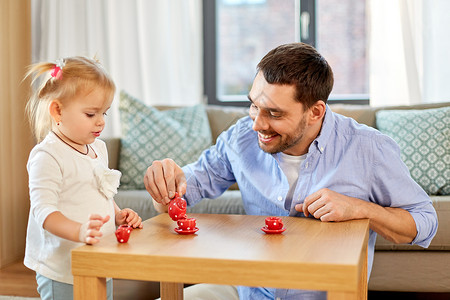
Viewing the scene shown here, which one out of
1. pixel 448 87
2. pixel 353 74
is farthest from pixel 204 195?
pixel 353 74

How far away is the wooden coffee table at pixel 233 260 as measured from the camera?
1022mm

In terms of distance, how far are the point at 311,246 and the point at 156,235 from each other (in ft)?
1.13

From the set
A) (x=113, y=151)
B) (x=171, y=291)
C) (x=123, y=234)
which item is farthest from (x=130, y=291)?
(x=123, y=234)

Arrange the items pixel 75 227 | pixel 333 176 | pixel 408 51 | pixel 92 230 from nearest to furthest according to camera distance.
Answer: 1. pixel 92 230
2. pixel 75 227
3. pixel 333 176
4. pixel 408 51

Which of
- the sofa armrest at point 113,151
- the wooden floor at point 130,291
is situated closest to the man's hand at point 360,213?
the wooden floor at point 130,291

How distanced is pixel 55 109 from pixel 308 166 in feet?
2.29

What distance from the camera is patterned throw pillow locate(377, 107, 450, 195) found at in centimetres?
279

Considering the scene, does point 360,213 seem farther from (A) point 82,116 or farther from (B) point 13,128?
(B) point 13,128

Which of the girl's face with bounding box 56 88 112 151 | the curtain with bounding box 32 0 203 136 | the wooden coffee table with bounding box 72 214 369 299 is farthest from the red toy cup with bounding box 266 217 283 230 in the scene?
Answer: the curtain with bounding box 32 0 203 136

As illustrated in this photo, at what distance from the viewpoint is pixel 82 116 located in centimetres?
148

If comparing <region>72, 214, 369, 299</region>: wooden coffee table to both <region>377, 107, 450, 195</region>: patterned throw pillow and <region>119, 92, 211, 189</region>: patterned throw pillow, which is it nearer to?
<region>377, 107, 450, 195</region>: patterned throw pillow

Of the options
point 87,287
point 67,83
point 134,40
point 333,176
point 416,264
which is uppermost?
point 134,40

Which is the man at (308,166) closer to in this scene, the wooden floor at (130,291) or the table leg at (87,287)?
the table leg at (87,287)

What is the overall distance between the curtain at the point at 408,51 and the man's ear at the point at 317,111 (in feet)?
6.81
